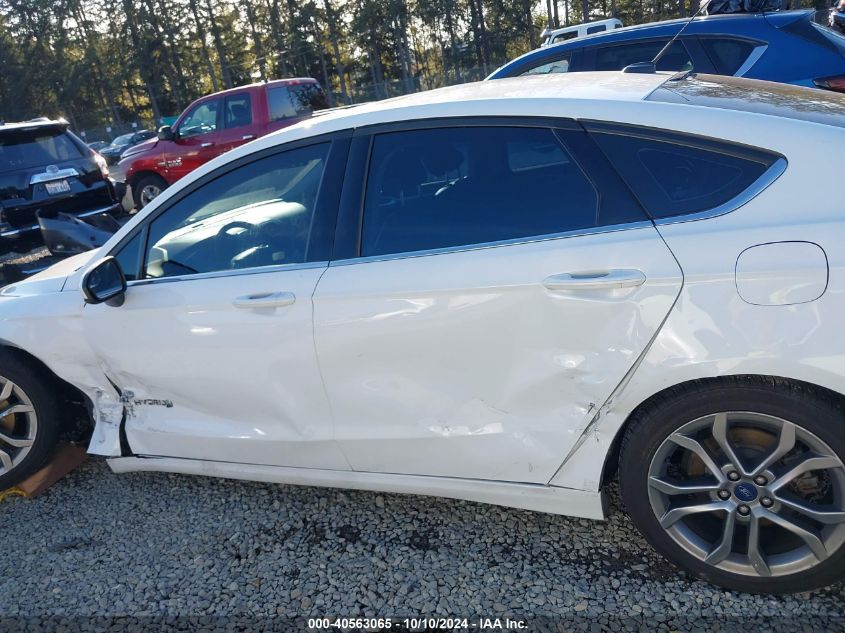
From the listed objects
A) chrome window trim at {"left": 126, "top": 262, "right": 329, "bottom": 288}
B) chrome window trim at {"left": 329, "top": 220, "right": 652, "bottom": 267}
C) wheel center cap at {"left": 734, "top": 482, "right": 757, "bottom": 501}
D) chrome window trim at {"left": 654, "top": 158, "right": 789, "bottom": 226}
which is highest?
chrome window trim at {"left": 654, "top": 158, "right": 789, "bottom": 226}

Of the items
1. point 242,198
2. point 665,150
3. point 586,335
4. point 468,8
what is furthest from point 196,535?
point 468,8

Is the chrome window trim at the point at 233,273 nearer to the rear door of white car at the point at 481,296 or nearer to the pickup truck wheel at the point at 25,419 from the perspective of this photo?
the rear door of white car at the point at 481,296

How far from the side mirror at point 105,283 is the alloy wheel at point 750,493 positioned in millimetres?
2182

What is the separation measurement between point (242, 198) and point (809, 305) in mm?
2145

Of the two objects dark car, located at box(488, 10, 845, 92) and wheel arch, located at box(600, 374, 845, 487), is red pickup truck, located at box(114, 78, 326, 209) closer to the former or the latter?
dark car, located at box(488, 10, 845, 92)

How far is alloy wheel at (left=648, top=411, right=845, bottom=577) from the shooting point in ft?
6.53

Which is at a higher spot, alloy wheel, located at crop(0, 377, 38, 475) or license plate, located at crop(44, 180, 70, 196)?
license plate, located at crop(44, 180, 70, 196)

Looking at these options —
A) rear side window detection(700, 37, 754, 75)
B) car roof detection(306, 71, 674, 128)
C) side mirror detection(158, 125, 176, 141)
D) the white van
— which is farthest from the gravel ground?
the white van

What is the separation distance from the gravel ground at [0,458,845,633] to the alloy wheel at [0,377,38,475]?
0.26 m

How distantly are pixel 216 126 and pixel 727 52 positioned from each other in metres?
7.33

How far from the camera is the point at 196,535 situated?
2855 millimetres

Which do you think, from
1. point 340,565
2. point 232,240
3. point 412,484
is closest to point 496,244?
point 412,484

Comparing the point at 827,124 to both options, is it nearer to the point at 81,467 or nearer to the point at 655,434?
the point at 655,434

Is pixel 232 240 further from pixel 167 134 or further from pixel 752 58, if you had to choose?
pixel 167 134
